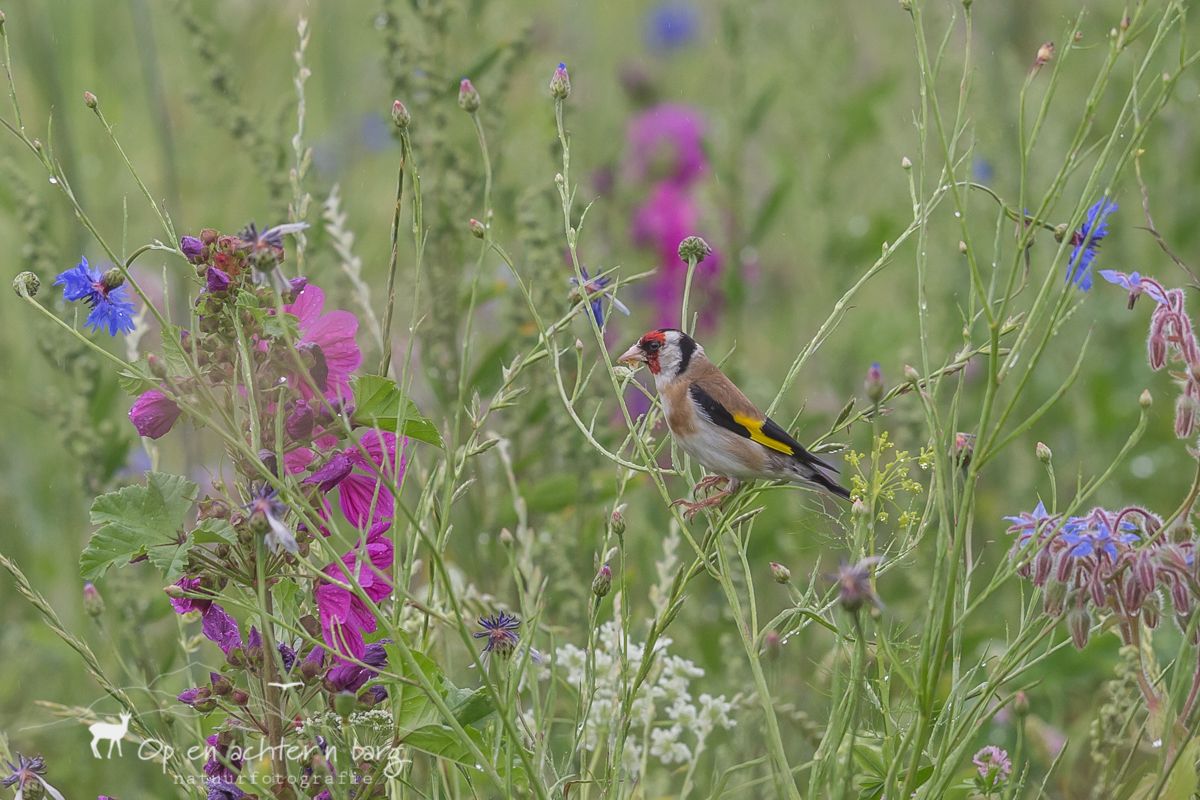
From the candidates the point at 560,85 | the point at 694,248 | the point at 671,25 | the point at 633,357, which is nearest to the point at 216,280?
the point at 560,85

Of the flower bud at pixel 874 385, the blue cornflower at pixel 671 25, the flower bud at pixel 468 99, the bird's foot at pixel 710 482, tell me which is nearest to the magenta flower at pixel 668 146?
the blue cornflower at pixel 671 25

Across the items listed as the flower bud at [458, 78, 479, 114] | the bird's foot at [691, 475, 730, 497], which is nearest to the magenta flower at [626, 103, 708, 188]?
the bird's foot at [691, 475, 730, 497]

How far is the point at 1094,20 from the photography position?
204 inches

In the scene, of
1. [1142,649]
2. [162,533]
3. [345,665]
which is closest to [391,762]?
[345,665]

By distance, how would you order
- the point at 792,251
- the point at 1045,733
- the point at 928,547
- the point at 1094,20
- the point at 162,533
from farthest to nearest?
the point at 792,251, the point at 1094,20, the point at 928,547, the point at 1045,733, the point at 162,533

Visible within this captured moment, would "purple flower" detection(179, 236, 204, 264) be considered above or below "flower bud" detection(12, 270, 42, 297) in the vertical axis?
above

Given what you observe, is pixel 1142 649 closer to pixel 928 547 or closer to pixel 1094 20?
pixel 928 547

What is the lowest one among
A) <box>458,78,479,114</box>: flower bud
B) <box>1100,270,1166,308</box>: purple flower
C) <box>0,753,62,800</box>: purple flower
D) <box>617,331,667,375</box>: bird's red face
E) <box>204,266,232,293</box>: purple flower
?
<box>0,753,62,800</box>: purple flower

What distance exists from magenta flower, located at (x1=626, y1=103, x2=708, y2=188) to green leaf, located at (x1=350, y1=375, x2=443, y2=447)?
3126 millimetres

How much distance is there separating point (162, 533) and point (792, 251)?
4413 mm

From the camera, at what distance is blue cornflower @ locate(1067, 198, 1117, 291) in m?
1.45

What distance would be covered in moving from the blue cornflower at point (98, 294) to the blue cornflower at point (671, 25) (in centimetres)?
534

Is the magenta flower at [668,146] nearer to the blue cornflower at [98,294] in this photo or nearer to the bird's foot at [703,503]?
the bird's foot at [703,503]

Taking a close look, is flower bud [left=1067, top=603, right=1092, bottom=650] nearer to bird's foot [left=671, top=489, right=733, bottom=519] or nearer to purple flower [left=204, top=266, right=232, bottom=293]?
bird's foot [left=671, top=489, right=733, bottom=519]
